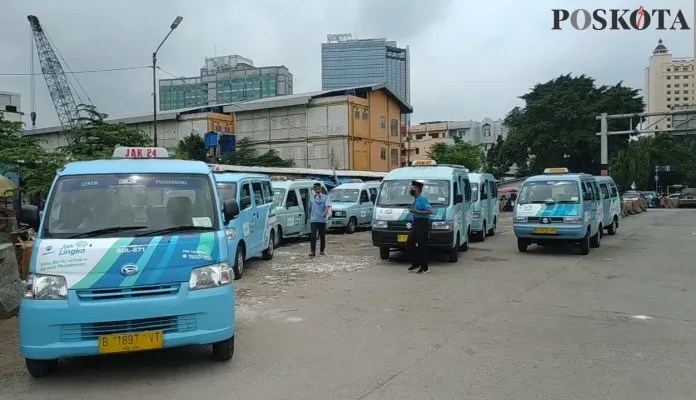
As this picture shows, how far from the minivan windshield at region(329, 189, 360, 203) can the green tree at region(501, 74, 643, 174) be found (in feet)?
97.9

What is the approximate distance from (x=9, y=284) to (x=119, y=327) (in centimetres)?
441

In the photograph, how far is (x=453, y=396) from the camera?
4578 millimetres

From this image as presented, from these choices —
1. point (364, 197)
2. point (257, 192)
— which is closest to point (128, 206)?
point (257, 192)

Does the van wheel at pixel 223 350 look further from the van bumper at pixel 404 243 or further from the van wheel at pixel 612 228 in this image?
the van wheel at pixel 612 228

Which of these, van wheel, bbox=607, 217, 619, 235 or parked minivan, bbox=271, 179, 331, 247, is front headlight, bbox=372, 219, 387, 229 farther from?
van wheel, bbox=607, 217, 619, 235

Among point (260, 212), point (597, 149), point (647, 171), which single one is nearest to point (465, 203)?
point (260, 212)

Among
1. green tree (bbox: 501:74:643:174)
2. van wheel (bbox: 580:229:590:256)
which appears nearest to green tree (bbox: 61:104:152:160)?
van wheel (bbox: 580:229:590:256)

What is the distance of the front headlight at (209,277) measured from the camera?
502cm

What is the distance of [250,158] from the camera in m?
49.4

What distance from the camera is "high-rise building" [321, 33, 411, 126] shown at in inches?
1788

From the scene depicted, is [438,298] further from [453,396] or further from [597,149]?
[597,149]

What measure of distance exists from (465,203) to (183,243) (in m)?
9.65

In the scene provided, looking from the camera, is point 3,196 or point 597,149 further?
point 597,149

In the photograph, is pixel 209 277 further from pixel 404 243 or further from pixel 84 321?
pixel 404 243
